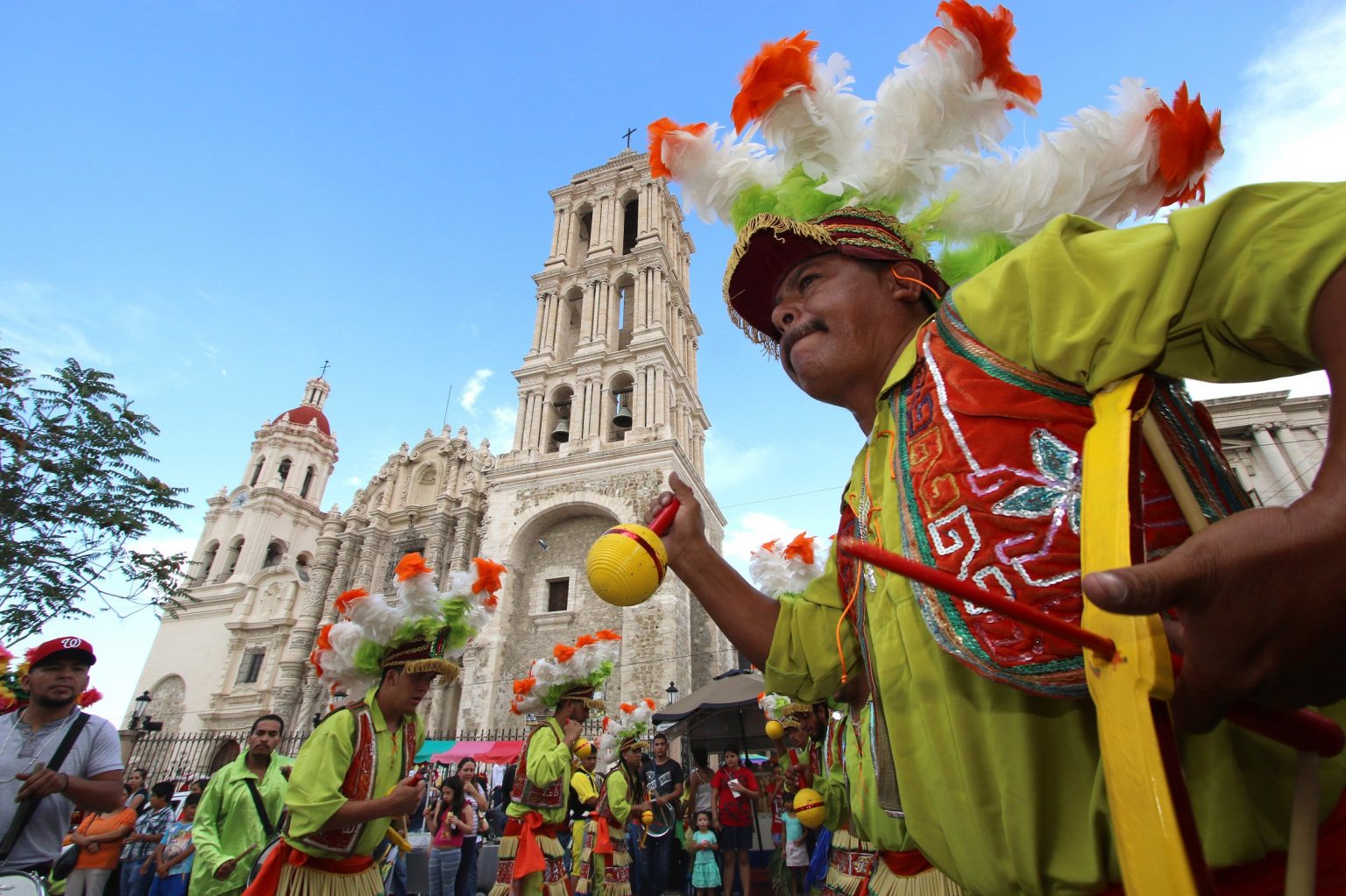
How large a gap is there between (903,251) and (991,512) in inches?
33.0

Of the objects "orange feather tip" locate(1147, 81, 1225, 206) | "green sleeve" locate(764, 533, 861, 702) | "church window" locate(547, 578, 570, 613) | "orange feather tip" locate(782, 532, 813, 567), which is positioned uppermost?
"church window" locate(547, 578, 570, 613)

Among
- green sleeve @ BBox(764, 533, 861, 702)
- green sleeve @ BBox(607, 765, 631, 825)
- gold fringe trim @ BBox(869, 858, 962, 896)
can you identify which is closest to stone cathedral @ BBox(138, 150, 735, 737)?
green sleeve @ BBox(607, 765, 631, 825)

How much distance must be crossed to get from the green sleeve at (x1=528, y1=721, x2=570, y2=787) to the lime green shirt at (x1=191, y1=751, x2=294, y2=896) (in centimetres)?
192

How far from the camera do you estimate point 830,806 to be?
463 cm

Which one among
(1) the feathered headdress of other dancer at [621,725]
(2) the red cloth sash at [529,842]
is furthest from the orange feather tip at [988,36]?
(1) the feathered headdress of other dancer at [621,725]

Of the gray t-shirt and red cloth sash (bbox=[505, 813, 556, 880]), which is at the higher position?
the gray t-shirt

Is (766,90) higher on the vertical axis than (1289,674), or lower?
higher

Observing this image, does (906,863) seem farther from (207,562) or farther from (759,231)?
(207,562)

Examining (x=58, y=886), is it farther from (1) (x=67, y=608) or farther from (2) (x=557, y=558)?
(2) (x=557, y=558)

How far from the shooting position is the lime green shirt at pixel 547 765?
5.45m

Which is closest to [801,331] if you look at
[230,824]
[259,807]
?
[259,807]

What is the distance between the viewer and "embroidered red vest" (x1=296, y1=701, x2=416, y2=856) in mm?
3121

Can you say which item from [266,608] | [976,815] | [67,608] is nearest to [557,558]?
[67,608]

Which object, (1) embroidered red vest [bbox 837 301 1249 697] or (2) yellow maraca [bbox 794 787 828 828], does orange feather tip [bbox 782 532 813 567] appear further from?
(1) embroidered red vest [bbox 837 301 1249 697]
